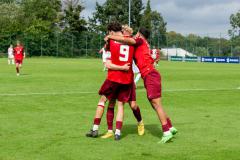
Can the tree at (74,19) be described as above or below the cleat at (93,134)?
above

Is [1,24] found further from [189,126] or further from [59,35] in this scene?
[189,126]

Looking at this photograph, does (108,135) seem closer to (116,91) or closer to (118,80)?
(116,91)

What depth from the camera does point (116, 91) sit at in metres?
9.18

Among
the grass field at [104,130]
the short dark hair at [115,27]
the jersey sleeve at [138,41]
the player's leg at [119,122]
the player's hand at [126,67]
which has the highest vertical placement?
the short dark hair at [115,27]

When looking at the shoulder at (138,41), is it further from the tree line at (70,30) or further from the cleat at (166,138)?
the tree line at (70,30)

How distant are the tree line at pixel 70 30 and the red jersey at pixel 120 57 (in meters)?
61.9

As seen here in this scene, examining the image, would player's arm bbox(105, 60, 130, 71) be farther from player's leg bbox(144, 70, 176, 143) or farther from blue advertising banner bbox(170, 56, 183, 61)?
blue advertising banner bbox(170, 56, 183, 61)

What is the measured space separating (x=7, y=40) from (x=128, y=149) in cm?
6899

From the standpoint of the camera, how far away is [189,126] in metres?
10.4

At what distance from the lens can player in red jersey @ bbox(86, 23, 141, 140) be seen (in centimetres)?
886

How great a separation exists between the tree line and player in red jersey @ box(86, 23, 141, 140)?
61753mm

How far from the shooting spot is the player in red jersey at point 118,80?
29.1 ft

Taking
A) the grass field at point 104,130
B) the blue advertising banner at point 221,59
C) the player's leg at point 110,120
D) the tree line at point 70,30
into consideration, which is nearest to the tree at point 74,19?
the tree line at point 70,30

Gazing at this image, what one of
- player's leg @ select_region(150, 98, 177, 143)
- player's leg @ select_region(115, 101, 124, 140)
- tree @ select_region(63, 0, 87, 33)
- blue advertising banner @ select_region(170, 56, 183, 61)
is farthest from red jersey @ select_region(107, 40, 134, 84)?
tree @ select_region(63, 0, 87, 33)
